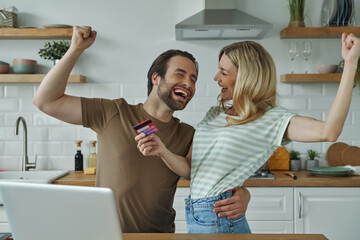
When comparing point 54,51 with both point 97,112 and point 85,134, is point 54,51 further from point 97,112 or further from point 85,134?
point 97,112

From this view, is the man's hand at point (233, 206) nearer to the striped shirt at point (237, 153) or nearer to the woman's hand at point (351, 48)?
the striped shirt at point (237, 153)

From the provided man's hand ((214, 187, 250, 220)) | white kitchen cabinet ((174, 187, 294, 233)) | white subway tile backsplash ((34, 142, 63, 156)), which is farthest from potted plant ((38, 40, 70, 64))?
man's hand ((214, 187, 250, 220))

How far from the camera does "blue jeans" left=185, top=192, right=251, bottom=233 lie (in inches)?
64.2

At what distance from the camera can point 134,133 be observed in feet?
6.02

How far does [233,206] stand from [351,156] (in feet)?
7.20

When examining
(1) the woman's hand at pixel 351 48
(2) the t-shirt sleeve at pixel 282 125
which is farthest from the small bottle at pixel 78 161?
(1) the woman's hand at pixel 351 48

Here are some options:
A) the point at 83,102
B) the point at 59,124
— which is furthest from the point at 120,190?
the point at 59,124

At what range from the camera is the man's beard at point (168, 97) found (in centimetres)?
189

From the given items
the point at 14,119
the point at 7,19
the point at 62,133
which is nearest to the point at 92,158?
the point at 62,133

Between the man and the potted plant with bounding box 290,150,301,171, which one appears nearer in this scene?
the man

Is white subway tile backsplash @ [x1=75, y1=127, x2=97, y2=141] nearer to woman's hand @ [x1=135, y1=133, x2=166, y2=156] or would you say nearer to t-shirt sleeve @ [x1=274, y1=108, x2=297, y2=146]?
woman's hand @ [x1=135, y1=133, x2=166, y2=156]

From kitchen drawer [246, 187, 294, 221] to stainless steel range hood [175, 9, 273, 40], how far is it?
46.7 inches

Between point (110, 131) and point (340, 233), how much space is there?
195 cm

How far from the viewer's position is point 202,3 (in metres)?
3.50
